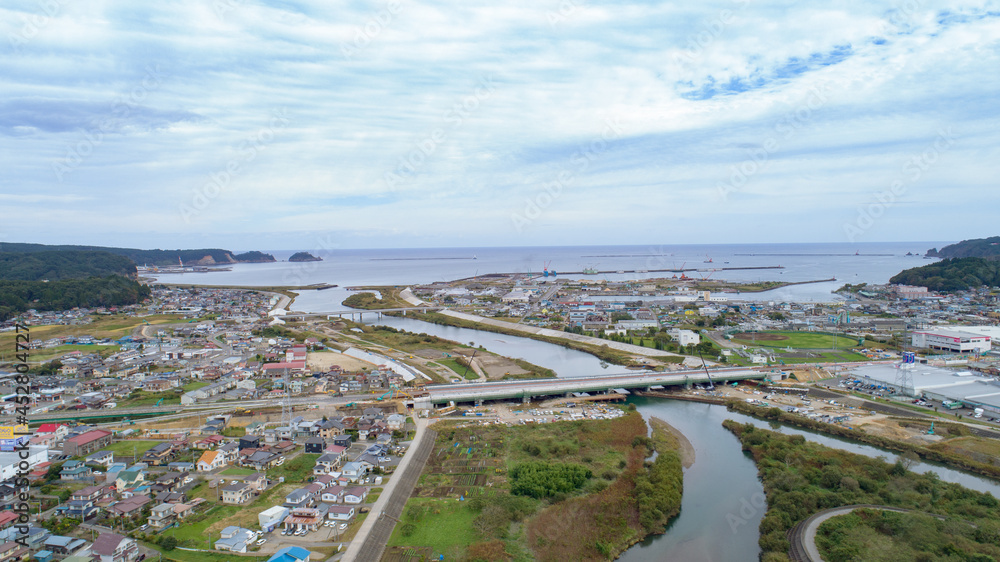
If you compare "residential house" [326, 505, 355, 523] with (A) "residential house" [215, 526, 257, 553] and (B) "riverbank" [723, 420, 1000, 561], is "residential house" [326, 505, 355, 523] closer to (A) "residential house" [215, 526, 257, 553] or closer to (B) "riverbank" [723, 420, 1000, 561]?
(A) "residential house" [215, 526, 257, 553]

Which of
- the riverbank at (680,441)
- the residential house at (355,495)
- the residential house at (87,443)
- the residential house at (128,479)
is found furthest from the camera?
the riverbank at (680,441)

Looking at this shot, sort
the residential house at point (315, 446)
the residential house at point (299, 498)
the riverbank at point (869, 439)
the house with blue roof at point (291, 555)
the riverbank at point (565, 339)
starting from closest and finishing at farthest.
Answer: the house with blue roof at point (291, 555) → the residential house at point (299, 498) → the riverbank at point (869, 439) → the residential house at point (315, 446) → the riverbank at point (565, 339)

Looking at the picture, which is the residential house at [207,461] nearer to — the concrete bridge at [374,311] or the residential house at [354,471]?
the residential house at [354,471]

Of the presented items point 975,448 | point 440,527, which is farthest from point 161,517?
point 975,448

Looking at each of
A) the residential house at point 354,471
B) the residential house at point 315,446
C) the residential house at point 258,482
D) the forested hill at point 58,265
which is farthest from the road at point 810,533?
the forested hill at point 58,265

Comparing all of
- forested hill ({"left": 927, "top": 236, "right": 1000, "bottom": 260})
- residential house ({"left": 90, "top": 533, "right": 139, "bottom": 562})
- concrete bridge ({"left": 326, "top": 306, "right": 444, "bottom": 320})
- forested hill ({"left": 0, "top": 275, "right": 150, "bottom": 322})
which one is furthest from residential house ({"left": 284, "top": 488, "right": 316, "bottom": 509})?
forested hill ({"left": 927, "top": 236, "right": 1000, "bottom": 260})

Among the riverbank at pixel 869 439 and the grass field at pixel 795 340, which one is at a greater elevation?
the grass field at pixel 795 340
